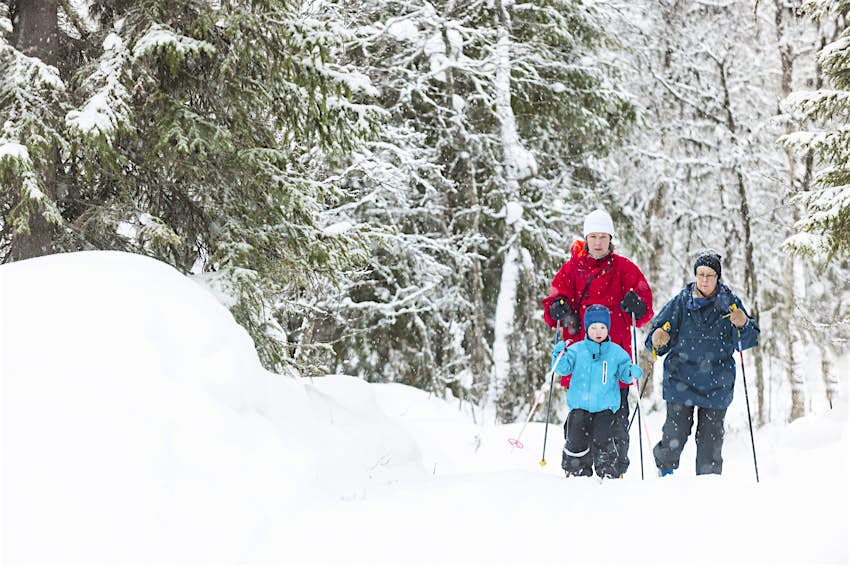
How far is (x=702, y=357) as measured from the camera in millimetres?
6270

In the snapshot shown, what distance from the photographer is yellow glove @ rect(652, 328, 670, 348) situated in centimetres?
627

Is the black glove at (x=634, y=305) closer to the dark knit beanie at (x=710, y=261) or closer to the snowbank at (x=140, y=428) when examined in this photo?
the dark knit beanie at (x=710, y=261)

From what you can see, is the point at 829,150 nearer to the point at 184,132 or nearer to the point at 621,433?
the point at 621,433

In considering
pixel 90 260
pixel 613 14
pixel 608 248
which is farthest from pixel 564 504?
pixel 613 14

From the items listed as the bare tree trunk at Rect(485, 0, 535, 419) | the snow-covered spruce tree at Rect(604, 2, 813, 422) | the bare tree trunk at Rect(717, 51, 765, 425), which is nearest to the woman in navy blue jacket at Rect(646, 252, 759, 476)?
the bare tree trunk at Rect(485, 0, 535, 419)

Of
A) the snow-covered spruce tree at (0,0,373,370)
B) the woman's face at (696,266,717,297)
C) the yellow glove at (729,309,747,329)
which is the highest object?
the snow-covered spruce tree at (0,0,373,370)

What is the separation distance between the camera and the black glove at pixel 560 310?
6.60 m

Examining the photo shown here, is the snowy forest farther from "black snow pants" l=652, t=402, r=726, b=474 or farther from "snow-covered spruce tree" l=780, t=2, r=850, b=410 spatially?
"black snow pants" l=652, t=402, r=726, b=474

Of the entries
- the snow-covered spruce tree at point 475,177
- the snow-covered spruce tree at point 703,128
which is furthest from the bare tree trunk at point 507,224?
the snow-covered spruce tree at point 703,128

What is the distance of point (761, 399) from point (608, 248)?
12447 mm

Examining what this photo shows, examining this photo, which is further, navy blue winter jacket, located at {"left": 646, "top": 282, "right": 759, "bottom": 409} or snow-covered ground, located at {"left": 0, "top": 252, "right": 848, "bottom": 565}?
navy blue winter jacket, located at {"left": 646, "top": 282, "right": 759, "bottom": 409}

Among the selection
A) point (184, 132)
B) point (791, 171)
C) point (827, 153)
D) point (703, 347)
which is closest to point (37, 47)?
point (184, 132)

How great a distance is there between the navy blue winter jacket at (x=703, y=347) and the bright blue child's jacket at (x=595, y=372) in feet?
0.93

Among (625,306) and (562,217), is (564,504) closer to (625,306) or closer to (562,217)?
(625,306)
